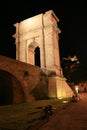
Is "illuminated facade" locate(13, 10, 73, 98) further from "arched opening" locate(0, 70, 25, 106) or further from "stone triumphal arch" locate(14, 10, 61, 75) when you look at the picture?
"arched opening" locate(0, 70, 25, 106)

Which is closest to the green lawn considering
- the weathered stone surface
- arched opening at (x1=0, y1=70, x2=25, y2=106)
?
the weathered stone surface

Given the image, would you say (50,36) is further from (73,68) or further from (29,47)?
(73,68)

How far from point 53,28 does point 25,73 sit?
1031 cm

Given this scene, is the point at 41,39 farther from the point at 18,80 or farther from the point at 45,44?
the point at 18,80

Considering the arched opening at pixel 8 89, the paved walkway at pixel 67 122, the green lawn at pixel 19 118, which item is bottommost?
the paved walkway at pixel 67 122

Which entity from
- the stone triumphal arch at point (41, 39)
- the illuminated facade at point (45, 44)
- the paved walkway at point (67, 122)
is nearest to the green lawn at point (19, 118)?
the paved walkway at point (67, 122)

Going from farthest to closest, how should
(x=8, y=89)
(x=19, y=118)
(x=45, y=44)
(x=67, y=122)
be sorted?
(x=45, y=44)
(x=8, y=89)
(x=19, y=118)
(x=67, y=122)

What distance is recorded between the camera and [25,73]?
2023 centimetres

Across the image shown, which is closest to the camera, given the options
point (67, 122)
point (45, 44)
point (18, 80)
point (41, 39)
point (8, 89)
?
point (67, 122)

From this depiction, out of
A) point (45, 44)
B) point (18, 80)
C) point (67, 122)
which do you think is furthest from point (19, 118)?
point (45, 44)

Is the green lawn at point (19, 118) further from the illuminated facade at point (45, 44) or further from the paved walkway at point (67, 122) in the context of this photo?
the illuminated facade at point (45, 44)

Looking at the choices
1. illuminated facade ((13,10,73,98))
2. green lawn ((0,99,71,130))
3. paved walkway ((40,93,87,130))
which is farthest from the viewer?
illuminated facade ((13,10,73,98))

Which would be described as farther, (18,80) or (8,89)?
(18,80)

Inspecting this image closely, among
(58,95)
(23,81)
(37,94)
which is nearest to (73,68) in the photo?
(58,95)
